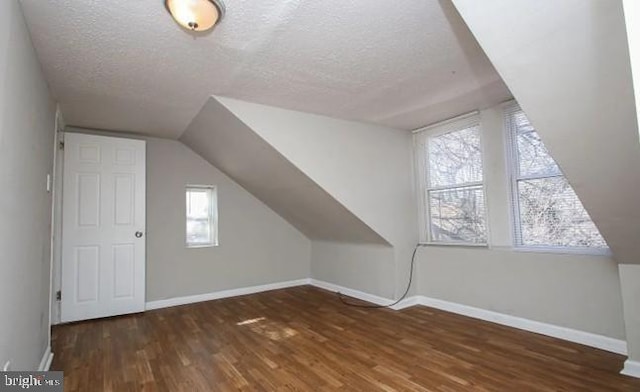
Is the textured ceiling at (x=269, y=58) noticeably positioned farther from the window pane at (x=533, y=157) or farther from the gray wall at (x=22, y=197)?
the window pane at (x=533, y=157)

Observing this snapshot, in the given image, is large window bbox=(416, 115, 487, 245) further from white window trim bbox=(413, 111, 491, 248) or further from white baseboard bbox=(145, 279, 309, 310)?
white baseboard bbox=(145, 279, 309, 310)

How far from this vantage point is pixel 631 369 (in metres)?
2.17

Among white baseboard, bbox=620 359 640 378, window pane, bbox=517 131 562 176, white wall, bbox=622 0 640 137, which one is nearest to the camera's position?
white wall, bbox=622 0 640 137

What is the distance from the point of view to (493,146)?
10.8 ft

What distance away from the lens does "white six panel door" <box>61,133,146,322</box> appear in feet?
11.6

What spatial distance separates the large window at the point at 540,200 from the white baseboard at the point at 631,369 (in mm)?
841

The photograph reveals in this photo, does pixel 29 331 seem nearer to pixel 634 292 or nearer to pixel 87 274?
pixel 87 274

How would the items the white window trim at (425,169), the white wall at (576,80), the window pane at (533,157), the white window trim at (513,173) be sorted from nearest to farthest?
the white wall at (576,80), the window pane at (533,157), the white window trim at (513,173), the white window trim at (425,169)

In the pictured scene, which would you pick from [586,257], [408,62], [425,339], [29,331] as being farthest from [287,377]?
[586,257]

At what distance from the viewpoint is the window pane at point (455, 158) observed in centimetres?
351

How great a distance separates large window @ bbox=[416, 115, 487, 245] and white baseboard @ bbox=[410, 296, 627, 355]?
28.2 inches

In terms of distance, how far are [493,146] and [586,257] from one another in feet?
4.15

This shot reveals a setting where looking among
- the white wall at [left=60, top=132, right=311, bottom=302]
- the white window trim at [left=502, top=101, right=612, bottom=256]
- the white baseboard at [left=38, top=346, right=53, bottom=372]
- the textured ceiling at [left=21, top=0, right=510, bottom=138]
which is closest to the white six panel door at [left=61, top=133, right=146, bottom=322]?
the white wall at [left=60, top=132, right=311, bottom=302]

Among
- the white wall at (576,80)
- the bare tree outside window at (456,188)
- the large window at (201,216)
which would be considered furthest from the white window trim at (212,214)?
the white wall at (576,80)
